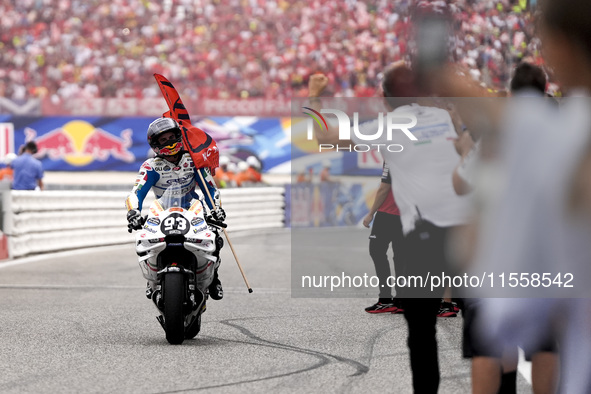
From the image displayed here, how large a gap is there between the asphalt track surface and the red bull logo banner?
52.7 ft

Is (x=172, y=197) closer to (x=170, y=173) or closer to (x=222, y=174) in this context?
(x=170, y=173)

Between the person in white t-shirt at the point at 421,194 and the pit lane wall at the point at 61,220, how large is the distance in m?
10.2

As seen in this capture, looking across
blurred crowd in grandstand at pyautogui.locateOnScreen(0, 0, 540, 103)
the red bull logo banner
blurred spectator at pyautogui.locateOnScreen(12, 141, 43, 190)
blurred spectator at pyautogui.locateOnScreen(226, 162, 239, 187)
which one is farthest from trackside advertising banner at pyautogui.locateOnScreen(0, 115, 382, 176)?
blurred spectator at pyautogui.locateOnScreen(12, 141, 43, 190)

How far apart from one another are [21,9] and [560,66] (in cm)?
3077

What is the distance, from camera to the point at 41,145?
89.3ft

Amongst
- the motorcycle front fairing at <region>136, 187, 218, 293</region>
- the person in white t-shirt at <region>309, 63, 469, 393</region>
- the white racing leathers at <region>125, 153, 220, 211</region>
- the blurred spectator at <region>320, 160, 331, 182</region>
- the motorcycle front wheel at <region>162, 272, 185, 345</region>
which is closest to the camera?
the person in white t-shirt at <region>309, 63, 469, 393</region>

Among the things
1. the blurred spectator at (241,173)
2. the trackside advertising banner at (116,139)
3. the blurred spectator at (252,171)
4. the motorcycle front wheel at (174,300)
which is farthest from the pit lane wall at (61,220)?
the motorcycle front wheel at (174,300)

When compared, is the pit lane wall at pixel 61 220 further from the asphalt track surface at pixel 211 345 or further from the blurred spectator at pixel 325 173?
the blurred spectator at pixel 325 173

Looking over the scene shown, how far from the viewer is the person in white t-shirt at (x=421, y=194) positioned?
4156 millimetres

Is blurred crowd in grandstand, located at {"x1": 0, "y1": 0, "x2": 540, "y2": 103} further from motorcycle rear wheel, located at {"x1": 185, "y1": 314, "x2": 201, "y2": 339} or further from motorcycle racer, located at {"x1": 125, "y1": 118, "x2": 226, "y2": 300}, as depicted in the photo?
motorcycle rear wheel, located at {"x1": 185, "y1": 314, "x2": 201, "y2": 339}

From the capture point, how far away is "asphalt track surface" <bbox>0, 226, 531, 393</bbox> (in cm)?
562

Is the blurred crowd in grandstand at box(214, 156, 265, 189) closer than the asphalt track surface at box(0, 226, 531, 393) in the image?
No

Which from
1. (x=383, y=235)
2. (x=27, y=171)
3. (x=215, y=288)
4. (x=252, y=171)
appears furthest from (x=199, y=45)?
(x=215, y=288)

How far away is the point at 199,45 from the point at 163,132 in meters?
23.2
